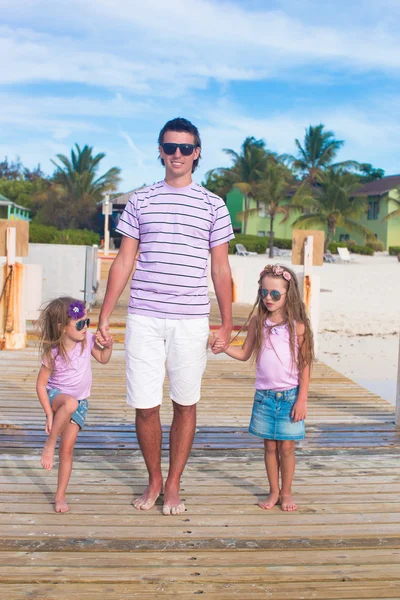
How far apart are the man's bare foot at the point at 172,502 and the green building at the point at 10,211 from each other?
37365mm

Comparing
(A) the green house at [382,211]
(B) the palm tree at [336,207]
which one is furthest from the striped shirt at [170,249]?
(A) the green house at [382,211]

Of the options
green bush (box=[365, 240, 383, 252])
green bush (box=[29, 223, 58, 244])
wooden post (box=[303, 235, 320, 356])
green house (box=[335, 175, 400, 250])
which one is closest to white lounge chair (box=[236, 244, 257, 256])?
green bush (box=[365, 240, 383, 252])

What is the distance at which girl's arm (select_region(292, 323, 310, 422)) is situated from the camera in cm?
356

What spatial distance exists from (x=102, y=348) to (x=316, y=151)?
5440cm

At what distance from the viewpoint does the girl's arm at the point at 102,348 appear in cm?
348

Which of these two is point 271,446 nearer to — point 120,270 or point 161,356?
point 161,356

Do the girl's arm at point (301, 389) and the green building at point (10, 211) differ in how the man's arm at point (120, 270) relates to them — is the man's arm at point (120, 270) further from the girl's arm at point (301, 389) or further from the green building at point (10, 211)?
the green building at point (10, 211)

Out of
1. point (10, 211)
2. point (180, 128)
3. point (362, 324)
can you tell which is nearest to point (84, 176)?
point (10, 211)

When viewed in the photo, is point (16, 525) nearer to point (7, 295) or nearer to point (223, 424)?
point (223, 424)

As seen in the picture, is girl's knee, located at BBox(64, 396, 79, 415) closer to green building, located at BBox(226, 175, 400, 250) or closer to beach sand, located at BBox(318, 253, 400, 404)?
beach sand, located at BBox(318, 253, 400, 404)

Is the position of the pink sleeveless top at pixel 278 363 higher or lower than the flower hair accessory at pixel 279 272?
lower

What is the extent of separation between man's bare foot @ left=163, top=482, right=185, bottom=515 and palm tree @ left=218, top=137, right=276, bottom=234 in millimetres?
48654

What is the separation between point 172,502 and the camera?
3480mm

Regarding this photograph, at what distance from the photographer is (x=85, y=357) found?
3.53m
